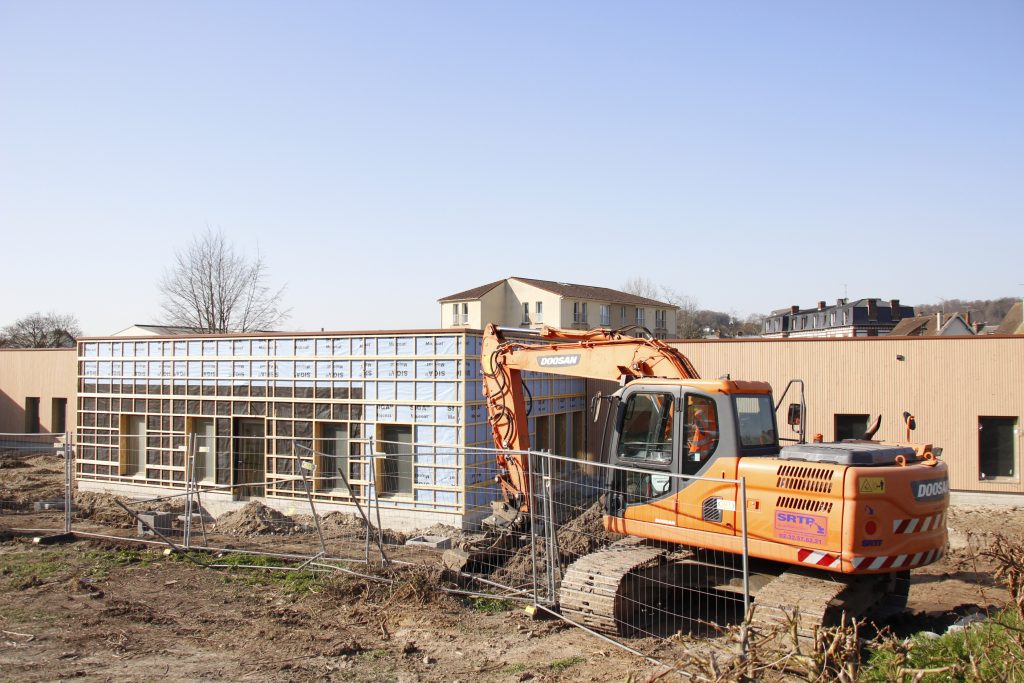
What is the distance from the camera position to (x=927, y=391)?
21.3 m

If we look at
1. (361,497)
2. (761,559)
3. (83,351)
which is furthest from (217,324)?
(761,559)

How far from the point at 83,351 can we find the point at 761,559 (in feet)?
66.5

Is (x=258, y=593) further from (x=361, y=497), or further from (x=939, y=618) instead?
(x=939, y=618)

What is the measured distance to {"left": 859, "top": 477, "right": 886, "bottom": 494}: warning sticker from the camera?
8.46 metres

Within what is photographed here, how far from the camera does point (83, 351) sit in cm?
2247

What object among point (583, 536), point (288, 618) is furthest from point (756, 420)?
point (288, 618)

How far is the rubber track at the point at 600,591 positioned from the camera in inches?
358

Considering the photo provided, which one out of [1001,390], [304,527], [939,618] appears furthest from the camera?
[1001,390]

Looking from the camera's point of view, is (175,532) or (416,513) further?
(416,513)

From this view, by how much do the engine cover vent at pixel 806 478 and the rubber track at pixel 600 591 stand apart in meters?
1.99

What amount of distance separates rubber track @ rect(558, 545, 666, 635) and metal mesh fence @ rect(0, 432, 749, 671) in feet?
0.06

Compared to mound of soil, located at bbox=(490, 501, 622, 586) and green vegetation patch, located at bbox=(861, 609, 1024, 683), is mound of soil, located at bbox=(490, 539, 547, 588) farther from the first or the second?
green vegetation patch, located at bbox=(861, 609, 1024, 683)

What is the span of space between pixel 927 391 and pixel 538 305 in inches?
1736

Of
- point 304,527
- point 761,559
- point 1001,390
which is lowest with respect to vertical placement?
point 304,527
